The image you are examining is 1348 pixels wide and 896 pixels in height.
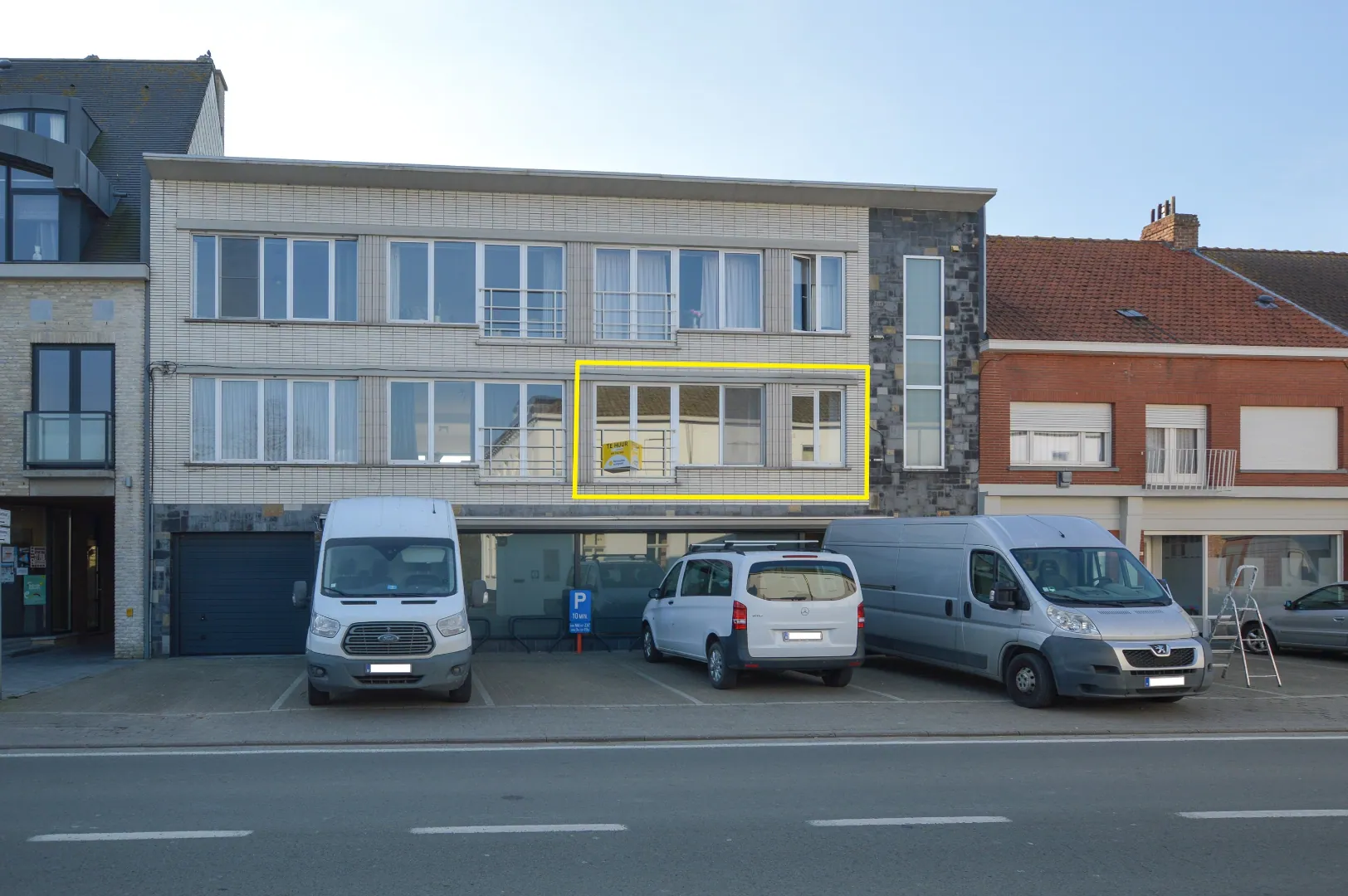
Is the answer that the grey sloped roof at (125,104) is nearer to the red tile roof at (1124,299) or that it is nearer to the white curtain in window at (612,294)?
the white curtain in window at (612,294)

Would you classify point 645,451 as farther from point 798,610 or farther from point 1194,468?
point 1194,468

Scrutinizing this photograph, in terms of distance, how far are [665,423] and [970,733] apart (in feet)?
34.4

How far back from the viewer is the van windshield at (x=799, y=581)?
630 inches

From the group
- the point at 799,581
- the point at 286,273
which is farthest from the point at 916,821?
the point at 286,273

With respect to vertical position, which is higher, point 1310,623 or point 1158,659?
point 1158,659

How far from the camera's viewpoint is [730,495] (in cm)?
2273

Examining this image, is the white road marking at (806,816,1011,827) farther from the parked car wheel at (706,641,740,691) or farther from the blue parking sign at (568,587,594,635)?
the blue parking sign at (568,587,594,635)

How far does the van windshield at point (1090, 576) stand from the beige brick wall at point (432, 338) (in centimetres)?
746

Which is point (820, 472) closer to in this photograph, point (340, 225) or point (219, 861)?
point (340, 225)

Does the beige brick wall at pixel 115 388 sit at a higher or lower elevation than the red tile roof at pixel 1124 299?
lower

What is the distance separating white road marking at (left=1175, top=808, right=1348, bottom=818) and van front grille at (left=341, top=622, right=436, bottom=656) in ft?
28.3

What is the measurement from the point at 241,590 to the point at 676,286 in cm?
936

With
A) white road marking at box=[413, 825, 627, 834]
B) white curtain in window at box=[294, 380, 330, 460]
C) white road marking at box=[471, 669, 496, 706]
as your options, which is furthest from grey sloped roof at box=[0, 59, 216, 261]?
white road marking at box=[413, 825, 627, 834]

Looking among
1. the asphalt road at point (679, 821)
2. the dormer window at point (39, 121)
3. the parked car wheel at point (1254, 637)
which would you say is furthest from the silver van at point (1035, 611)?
the dormer window at point (39, 121)
